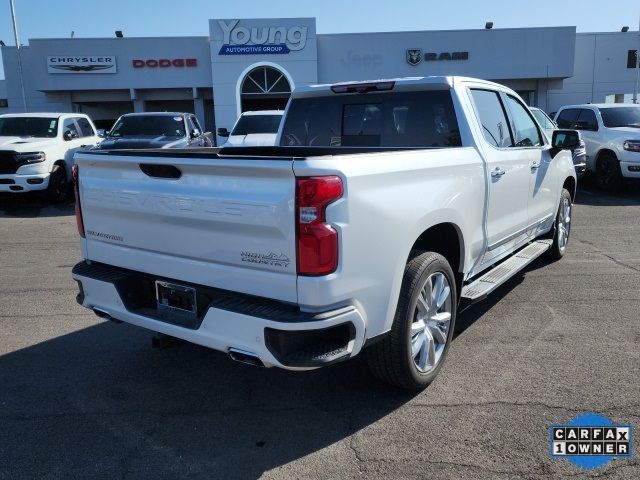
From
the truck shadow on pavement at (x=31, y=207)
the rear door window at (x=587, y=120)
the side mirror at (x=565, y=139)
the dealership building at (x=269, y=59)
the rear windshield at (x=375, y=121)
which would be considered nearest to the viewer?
the rear windshield at (x=375, y=121)

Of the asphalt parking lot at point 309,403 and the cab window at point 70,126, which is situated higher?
the cab window at point 70,126

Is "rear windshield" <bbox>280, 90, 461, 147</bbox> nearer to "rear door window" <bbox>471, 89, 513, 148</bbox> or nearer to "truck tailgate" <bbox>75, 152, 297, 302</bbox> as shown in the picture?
"rear door window" <bbox>471, 89, 513, 148</bbox>

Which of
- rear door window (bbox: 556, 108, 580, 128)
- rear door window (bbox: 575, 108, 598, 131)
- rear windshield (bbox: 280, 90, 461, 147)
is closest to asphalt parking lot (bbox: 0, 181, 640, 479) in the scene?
rear windshield (bbox: 280, 90, 461, 147)

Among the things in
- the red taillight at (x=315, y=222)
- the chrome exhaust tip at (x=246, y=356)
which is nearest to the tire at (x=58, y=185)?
the chrome exhaust tip at (x=246, y=356)

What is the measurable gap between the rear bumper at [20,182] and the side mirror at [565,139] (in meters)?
9.75

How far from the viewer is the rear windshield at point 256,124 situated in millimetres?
13242

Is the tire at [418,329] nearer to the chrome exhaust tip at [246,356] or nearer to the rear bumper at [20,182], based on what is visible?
the chrome exhaust tip at [246,356]

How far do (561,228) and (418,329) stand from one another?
4007 mm

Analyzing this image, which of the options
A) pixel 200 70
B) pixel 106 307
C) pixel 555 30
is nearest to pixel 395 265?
pixel 106 307

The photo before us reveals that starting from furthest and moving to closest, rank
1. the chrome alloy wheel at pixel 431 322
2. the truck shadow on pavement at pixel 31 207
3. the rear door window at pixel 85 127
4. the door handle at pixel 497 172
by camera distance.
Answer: the rear door window at pixel 85 127
the truck shadow on pavement at pixel 31 207
the door handle at pixel 497 172
the chrome alloy wheel at pixel 431 322

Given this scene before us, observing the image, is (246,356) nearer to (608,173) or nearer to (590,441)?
(590,441)

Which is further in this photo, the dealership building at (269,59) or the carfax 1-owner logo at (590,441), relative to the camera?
the dealership building at (269,59)

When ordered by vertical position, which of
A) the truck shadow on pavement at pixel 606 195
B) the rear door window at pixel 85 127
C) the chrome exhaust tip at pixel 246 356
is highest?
the rear door window at pixel 85 127

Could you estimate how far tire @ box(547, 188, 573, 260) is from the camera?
6453 millimetres
